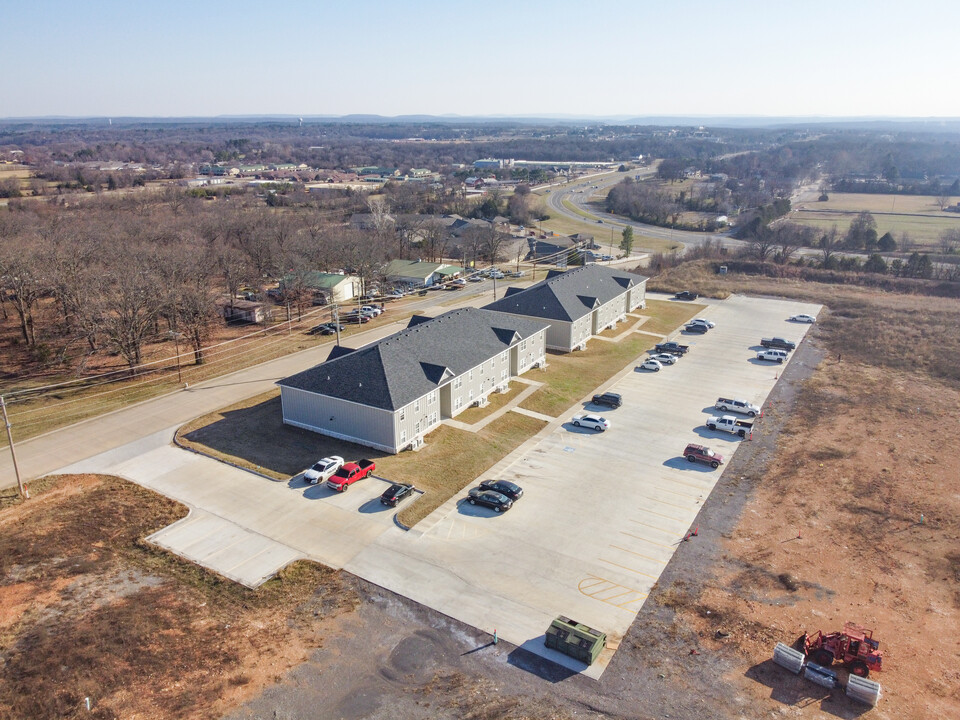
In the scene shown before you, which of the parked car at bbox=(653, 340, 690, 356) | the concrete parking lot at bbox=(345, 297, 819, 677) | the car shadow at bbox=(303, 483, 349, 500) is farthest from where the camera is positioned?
the parked car at bbox=(653, 340, 690, 356)

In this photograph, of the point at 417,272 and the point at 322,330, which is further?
the point at 417,272

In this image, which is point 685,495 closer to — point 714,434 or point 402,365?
point 714,434

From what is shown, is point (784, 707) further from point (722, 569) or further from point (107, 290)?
point (107, 290)

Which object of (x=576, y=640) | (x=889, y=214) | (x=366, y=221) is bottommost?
(x=576, y=640)

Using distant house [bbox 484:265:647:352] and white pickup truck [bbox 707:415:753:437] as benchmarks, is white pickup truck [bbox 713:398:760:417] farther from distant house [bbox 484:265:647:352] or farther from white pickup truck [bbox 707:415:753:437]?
distant house [bbox 484:265:647:352]

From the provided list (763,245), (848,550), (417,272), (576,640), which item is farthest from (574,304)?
(763,245)

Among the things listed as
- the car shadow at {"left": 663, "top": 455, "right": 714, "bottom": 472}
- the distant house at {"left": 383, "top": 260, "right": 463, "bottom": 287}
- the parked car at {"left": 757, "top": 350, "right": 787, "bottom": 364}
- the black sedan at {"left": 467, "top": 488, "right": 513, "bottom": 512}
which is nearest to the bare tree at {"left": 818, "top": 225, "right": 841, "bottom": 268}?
the parked car at {"left": 757, "top": 350, "right": 787, "bottom": 364}

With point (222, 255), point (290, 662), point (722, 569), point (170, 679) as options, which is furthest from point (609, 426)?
point (222, 255)
